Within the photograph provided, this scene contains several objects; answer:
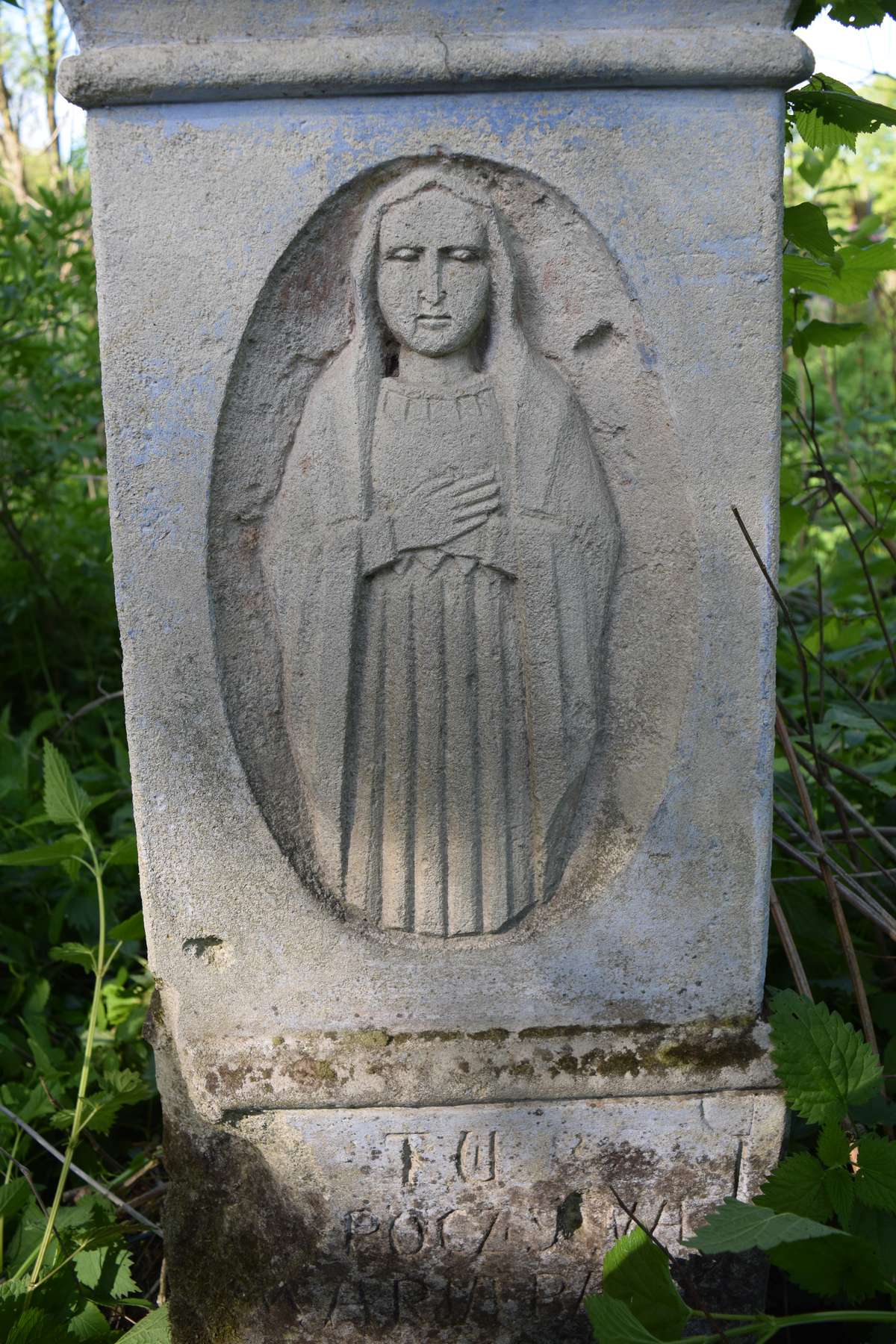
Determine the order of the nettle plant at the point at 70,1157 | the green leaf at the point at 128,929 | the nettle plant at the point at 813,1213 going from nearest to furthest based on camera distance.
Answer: the nettle plant at the point at 813,1213, the nettle plant at the point at 70,1157, the green leaf at the point at 128,929

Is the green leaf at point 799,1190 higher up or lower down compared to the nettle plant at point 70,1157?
higher up

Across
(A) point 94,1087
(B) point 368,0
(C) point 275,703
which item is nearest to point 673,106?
(B) point 368,0

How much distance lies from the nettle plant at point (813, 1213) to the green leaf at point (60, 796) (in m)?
1.37

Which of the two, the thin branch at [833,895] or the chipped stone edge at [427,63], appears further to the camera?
the thin branch at [833,895]

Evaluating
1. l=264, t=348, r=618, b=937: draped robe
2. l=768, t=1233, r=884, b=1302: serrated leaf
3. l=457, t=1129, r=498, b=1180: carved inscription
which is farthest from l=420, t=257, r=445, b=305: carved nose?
l=768, t=1233, r=884, b=1302: serrated leaf

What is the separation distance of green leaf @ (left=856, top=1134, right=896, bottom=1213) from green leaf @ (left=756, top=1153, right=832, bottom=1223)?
58mm

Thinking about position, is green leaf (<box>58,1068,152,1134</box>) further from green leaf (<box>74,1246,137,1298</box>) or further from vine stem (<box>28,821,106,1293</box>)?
green leaf (<box>74,1246,137,1298</box>)

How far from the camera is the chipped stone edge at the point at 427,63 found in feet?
5.60

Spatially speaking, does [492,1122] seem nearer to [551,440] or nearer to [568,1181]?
[568,1181]

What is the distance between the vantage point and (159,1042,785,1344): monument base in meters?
2.04

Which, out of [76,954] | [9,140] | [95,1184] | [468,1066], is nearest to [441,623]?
[468,1066]

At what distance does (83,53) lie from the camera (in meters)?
1.73

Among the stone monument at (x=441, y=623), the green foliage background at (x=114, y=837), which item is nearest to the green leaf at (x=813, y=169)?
the green foliage background at (x=114, y=837)

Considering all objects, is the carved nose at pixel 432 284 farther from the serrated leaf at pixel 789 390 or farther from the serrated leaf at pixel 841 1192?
the serrated leaf at pixel 841 1192
